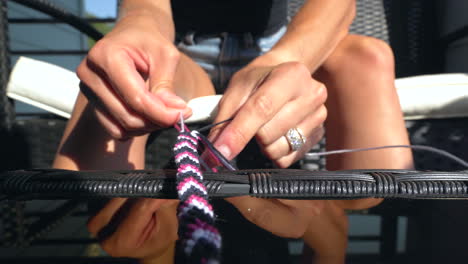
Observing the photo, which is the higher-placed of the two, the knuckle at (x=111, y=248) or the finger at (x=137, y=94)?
the finger at (x=137, y=94)

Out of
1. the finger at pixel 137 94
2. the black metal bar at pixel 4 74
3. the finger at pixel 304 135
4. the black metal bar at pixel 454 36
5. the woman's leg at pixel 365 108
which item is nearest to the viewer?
the finger at pixel 137 94

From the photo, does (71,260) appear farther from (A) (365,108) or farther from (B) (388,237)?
(A) (365,108)

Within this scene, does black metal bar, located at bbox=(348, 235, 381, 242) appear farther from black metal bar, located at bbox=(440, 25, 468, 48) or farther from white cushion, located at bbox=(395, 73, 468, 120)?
black metal bar, located at bbox=(440, 25, 468, 48)

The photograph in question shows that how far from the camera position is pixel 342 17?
73 centimetres

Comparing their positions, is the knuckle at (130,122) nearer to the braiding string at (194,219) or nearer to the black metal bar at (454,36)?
the braiding string at (194,219)

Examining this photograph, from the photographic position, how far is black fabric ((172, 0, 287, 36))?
36.7 inches

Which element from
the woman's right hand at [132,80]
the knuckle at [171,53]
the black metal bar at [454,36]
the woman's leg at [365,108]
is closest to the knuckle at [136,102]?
the woman's right hand at [132,80]

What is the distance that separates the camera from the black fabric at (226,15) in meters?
0.93

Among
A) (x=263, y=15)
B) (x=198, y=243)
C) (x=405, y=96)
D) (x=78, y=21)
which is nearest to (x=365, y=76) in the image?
(x=405, y=96)

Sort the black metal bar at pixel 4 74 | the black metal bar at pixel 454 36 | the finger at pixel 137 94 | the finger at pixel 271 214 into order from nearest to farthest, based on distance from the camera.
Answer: the finger at pixel 271 214
the finger at pixel 137 94
the black metal bar at pixel 4 74
the black metal bar at pixel 454 36

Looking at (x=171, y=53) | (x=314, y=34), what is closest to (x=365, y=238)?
(x=171, y=53)

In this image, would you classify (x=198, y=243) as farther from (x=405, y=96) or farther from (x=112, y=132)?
(x=405, y=96)

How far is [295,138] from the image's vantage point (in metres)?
0.55

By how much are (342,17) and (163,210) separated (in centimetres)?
66
